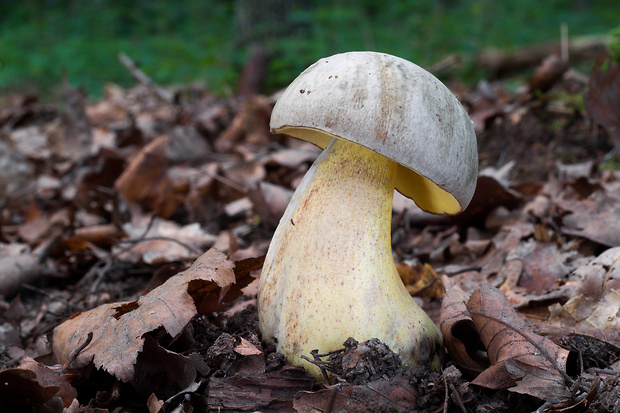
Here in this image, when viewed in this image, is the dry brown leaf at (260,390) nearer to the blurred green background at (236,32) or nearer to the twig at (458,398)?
the twig at (458,398)

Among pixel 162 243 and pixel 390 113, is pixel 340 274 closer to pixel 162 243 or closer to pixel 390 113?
pixel 390 113

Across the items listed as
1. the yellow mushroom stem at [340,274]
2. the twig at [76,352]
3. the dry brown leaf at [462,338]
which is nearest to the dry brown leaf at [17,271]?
the twig at [76,352]

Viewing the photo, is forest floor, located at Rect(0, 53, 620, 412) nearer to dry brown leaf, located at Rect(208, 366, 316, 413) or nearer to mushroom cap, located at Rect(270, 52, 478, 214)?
dry brown leaf, located at Rect(208, 366, 316, 413)

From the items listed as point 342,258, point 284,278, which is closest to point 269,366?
point 284,278

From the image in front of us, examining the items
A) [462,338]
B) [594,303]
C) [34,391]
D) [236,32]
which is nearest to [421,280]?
[462,338]

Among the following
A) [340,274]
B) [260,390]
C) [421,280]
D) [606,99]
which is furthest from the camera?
[606,99]

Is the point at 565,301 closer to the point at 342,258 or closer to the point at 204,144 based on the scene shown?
the point at 342,258
